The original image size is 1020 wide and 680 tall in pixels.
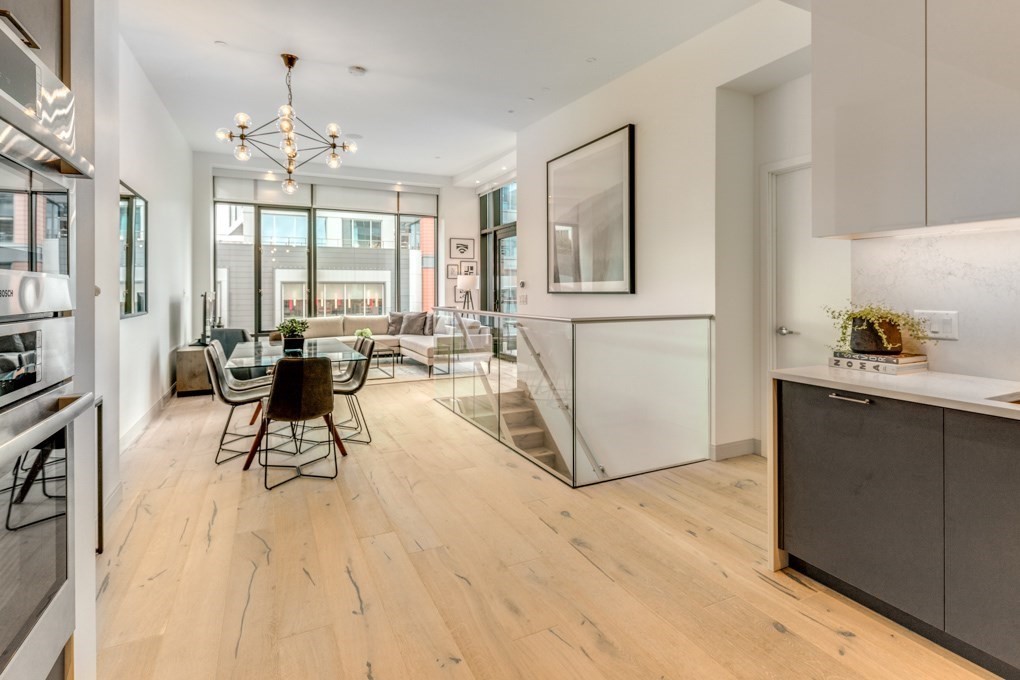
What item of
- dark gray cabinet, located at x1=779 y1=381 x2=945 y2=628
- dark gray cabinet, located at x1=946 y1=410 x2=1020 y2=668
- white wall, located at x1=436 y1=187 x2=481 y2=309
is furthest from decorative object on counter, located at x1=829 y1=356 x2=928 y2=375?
white wall, located at x1=436 y1=187 x2=481 y2=309

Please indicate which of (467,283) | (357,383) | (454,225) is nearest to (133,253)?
(357,383)

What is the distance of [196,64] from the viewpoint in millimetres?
4324

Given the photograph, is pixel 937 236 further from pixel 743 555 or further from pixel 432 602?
pixel 432 602

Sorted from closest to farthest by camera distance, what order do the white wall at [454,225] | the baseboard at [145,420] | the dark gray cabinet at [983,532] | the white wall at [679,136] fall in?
the dark gray cabinet at [983,532] → the white wall at [679,136] → the baseboard at [145,420] → the white wall at [454,225]

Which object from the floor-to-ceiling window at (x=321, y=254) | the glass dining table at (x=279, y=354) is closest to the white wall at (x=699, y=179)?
the glass dining table at (x=279, y=354)

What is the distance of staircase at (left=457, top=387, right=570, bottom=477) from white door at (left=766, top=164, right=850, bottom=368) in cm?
170

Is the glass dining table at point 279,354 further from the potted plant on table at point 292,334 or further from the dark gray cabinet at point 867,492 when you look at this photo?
the dark gray cabinet at point 867,492

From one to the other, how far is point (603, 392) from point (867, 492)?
67.7 inches

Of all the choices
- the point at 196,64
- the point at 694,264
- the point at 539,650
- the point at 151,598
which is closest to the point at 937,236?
the point at 694,264

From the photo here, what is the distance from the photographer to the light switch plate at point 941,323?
208 cm

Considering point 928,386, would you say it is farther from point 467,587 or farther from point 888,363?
point 467,587

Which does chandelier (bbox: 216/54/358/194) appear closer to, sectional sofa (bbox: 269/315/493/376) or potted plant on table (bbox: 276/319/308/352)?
potted plant on table (bbox: 276/319/308/352)

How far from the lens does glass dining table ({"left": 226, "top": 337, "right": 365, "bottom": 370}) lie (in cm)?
375

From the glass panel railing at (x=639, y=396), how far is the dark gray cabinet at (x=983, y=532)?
187 cm
